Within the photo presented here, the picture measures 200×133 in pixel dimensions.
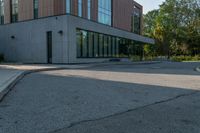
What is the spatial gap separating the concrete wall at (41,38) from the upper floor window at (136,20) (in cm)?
1886

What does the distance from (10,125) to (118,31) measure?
32.7 metres

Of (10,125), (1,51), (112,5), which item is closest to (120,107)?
(10,125)

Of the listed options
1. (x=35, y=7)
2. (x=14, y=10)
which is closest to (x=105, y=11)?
(x=35, y=7)

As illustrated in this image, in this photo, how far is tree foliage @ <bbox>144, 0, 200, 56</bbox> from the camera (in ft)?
222

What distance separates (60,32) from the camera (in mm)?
25547

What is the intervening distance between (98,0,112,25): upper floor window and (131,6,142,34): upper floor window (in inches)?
466

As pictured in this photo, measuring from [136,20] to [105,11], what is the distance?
51.1 ft

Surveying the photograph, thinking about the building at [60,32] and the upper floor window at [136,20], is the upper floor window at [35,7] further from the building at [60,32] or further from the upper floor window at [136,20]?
the upper floor window at [136,20]

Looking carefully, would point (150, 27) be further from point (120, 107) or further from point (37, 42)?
point (120, 107)

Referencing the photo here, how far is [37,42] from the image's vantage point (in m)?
28.1

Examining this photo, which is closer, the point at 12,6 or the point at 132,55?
the point at 12,6

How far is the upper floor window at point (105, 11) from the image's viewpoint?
37375 mm

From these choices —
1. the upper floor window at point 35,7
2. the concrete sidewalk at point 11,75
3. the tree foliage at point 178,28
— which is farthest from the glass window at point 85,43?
the tree foliage at point 178,28

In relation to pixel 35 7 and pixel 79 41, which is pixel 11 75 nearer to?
pixel 79 41
